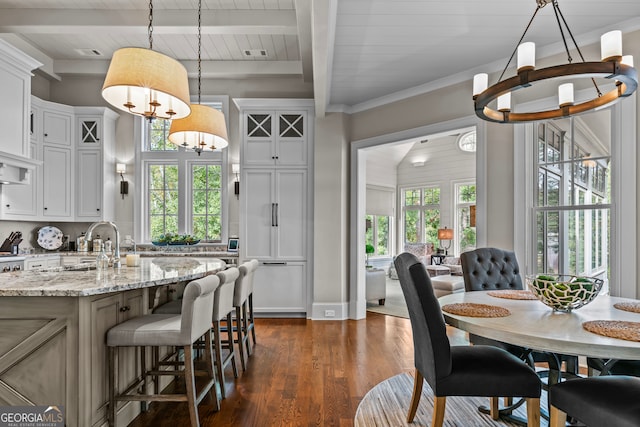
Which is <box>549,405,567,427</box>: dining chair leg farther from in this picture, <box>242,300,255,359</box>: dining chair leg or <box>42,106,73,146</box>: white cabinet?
<box>42,106,73,146</box>: white cabinet

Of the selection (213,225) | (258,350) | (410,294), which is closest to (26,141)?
(213,225)

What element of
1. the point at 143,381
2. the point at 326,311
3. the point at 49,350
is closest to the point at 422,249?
the point at 326,311

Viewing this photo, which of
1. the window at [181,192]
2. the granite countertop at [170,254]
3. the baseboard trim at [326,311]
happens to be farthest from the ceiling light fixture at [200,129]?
the baseboard trim at [326,311]

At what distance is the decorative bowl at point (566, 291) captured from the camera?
1.88m

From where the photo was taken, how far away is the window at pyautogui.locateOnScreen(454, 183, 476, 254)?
9.05 m

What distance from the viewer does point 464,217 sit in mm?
9188

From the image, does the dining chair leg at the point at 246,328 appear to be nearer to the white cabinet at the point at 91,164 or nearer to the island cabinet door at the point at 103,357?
the island cabinet door at the point at 103,357

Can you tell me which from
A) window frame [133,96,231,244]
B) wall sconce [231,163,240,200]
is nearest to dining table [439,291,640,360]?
wall sconce [231,163,240,200]

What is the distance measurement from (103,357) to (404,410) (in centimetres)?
186

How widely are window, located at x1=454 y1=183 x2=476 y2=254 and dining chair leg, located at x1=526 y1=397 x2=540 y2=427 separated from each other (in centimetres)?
766

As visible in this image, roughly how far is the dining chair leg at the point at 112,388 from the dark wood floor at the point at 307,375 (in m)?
0.27

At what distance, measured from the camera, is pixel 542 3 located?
92.6 inches

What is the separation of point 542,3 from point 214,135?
8.33 ft

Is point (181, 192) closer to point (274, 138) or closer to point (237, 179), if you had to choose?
point (237, 179)
